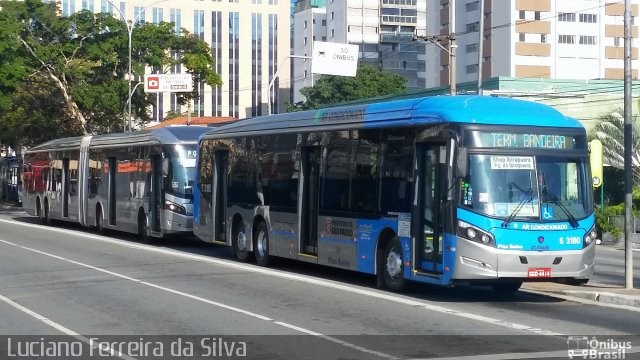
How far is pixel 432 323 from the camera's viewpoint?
12891 millimetres

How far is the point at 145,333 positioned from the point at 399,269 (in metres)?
5.19

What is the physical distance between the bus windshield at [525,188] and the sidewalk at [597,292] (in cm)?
137

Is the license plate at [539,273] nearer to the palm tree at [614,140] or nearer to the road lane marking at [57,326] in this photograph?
the road lane marking at [57,326]

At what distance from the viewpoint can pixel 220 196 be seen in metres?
23.5

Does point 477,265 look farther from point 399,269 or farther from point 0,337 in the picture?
point 0,337

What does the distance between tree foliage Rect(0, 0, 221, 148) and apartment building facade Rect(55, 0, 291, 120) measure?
61952 mm

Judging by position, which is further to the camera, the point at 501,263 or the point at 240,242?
the point at 240,242

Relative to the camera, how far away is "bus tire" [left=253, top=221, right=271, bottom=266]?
69.2 feet

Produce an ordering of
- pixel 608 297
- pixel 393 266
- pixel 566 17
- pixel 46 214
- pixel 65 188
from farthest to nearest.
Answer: pixel 566 17
pixel 46 214
pixel 65 188
pixel 393 266
pixel 608 297

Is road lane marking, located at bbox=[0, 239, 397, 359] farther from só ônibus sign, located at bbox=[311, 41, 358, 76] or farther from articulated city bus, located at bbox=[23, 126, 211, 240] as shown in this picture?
só ônibus sign, located at bbox=[311, 41, 358, 76]

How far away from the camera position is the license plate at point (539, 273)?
47.6 ft

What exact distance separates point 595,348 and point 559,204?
4299 mm

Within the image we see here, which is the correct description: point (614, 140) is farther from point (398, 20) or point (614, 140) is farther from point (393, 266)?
point (398, 20)

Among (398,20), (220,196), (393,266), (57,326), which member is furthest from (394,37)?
(57,326)
